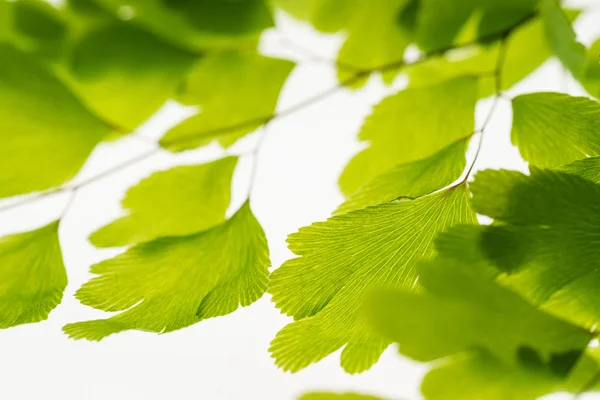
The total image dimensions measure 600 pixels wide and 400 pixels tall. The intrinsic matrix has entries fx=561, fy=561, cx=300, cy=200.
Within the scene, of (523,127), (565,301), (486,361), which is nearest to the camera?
(486,361)

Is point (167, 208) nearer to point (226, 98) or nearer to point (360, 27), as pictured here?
point (226, 98)

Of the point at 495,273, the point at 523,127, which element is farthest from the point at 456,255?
the point at 523,127

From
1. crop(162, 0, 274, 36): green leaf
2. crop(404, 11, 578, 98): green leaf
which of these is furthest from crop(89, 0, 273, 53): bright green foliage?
crop(404, 11, 578, 98): green leaf

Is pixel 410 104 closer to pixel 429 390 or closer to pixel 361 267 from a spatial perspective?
pixel 361 267

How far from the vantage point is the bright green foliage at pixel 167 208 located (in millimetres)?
509

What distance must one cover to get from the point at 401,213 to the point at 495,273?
0.09 m

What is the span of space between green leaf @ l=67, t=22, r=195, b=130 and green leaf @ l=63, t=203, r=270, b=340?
13cm

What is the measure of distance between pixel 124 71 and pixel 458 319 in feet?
1.14

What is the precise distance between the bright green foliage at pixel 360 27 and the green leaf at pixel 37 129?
0.80ft

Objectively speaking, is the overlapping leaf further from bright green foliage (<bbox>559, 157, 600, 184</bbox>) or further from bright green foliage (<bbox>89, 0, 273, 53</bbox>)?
bright green foliage (<bbox>89, 0, 273, 53</bbox>)

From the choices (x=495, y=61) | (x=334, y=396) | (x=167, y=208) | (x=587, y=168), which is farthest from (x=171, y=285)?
(x=495, y=61)

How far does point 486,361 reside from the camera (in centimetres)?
28

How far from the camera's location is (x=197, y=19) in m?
0.46

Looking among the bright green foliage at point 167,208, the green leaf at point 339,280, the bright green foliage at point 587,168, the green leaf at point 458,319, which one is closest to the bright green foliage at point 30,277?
the bright green foliage at point 167,208
